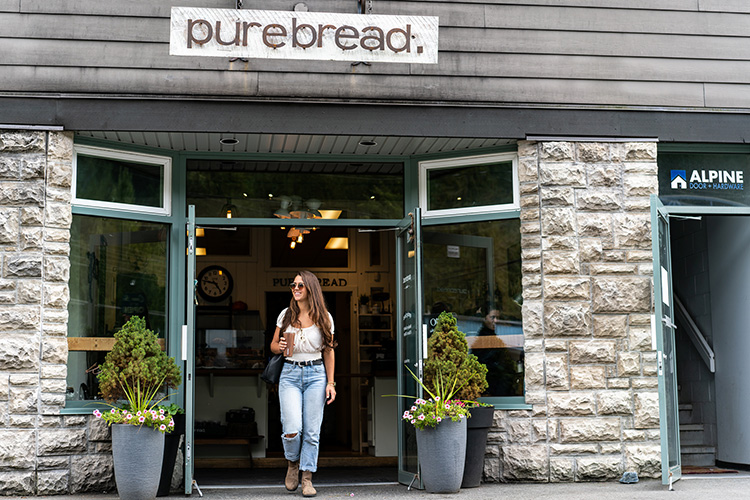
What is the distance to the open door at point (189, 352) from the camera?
711cm

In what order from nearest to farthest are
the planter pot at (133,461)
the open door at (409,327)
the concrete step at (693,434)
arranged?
the planter pot at (133,461), the open door at (409,327), the concrete step at (693,434)

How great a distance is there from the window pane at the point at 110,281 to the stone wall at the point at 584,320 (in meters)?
3.28

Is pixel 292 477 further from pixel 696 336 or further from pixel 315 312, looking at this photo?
pixel 696 336

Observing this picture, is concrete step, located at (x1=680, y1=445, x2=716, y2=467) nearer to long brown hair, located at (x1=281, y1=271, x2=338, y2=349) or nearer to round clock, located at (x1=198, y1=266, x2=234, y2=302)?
long brown hair, located at (x1=281, y1=271, x2=338, y2=349)

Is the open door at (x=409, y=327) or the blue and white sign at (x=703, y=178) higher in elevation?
the blue and white sign at (x=703, y=178)

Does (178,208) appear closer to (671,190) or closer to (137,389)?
(137,389)

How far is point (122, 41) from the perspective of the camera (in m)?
7.59

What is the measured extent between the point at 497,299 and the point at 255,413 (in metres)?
3.56

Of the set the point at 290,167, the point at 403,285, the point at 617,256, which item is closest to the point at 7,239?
the point at 290,167

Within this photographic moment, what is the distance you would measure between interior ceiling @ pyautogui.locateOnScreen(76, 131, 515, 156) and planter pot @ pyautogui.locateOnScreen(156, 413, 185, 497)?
2433 mm

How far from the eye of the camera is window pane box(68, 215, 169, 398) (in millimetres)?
7547

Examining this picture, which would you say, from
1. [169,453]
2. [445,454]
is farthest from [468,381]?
[169,453]

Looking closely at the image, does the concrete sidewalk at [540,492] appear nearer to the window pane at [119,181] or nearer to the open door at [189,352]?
the open door at [189,352]

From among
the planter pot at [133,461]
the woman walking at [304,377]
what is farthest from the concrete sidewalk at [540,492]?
the planter pot at [133,461]
